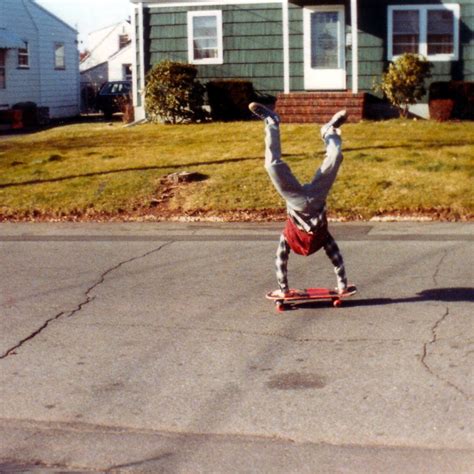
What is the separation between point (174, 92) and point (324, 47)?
4024 millimetres

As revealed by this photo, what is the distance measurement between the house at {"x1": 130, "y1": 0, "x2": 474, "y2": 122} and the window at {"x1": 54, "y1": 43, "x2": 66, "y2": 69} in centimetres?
1495

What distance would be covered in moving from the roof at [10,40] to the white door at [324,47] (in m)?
14.5

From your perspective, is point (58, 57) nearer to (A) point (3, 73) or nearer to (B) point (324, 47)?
(A) point (3, 73)

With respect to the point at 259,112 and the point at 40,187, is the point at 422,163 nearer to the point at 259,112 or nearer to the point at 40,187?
the point at 40,187

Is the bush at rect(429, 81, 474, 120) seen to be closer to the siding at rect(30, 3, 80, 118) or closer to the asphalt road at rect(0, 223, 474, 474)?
the asphalt road at rect(0, 223, 474, 474)

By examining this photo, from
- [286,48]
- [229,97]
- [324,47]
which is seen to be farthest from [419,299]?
[324,47]

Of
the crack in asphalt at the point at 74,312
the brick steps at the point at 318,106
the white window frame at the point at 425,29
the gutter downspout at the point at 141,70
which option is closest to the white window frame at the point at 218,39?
the gutter downspout at the point at 141,70

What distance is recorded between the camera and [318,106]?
23.6m

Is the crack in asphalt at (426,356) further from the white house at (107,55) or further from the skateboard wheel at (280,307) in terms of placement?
the white house at (107,55)

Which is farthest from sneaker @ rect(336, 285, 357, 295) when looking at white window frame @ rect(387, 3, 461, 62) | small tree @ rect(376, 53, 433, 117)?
white window frame @ rect(387, 3, 461, 62)

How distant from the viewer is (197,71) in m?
26.0

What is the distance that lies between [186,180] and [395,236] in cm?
439

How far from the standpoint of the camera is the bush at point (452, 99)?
22.9 m

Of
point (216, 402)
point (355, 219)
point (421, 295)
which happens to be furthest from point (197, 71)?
point (216, 402)
